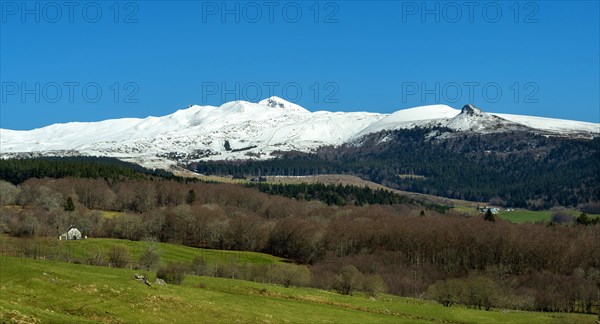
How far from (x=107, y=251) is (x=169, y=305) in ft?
257

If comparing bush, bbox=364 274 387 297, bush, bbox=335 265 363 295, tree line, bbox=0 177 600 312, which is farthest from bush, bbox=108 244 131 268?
bush, bbox=364 274 387 297

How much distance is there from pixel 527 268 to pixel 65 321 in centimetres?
12019

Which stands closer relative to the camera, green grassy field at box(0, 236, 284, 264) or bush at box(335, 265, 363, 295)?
bush at box(335, 265, 363, 295)

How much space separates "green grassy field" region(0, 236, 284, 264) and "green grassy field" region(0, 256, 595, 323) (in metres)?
39.1

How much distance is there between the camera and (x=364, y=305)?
82.9 m

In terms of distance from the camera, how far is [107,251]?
13325 centimetres

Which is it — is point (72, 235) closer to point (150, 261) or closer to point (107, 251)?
point (107, 251)

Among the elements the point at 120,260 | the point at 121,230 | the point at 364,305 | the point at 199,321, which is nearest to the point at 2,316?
the point at 199,321

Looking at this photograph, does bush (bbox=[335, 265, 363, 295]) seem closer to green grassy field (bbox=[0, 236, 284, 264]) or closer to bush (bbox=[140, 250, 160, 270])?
bush (bbox=[140, 250, 160, 270])

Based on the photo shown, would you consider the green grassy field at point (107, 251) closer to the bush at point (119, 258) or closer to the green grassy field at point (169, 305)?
the bush at point (119, 258)

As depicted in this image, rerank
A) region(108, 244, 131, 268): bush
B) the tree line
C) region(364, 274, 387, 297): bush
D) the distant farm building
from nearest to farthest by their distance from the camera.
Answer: region(364, 274, 387, 297): bush → region(108, 244, 131, 268): bush → the tree line → the distant farm building

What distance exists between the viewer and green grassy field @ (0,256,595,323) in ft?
173

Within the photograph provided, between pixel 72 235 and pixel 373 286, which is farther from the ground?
pixel 72 235

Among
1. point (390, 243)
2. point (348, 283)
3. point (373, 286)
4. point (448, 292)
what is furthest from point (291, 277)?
point (390, 243)
